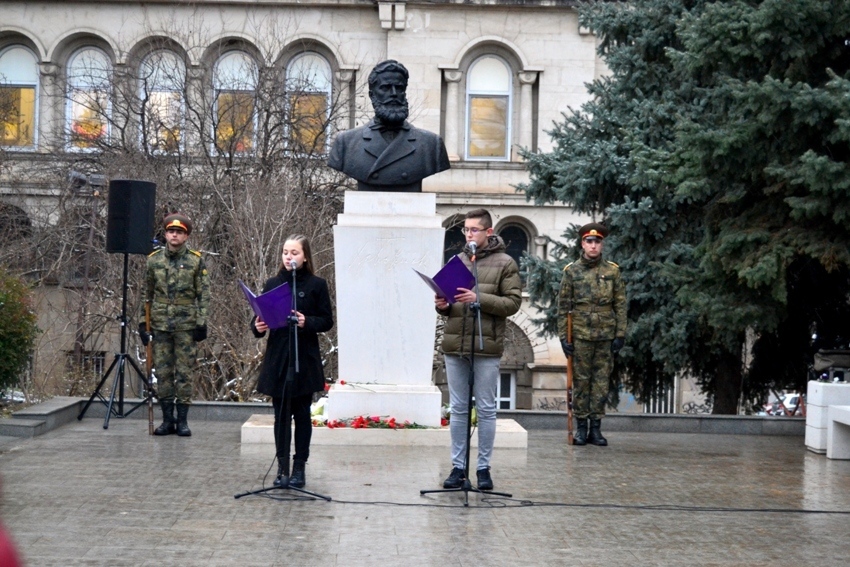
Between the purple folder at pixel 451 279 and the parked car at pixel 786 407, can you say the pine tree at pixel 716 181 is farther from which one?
the purple folder at pixel 451 279

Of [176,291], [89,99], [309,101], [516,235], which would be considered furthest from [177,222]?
[516,235]

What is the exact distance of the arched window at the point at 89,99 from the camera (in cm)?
3050

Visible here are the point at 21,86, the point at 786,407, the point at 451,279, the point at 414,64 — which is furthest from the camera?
the point at 786,407

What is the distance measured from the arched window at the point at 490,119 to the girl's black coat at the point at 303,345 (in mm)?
27661

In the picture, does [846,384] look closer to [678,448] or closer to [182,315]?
[678,448]

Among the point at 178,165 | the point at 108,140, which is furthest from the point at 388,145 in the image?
the point at 108,140

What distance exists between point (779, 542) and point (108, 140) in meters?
23.7

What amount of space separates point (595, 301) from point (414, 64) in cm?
2363

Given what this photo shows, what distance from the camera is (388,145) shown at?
45.1 feet

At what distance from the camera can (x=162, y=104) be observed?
31.2 meters

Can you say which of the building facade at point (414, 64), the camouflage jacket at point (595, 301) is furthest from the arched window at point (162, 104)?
the camouflage jacket at point (595, 301)

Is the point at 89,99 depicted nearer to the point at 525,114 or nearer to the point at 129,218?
the point at 525,114

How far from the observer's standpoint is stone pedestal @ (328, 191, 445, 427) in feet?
43.8

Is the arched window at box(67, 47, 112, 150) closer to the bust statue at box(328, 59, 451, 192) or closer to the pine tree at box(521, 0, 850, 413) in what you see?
the pine tree at box(521, 0, 850, 413)
